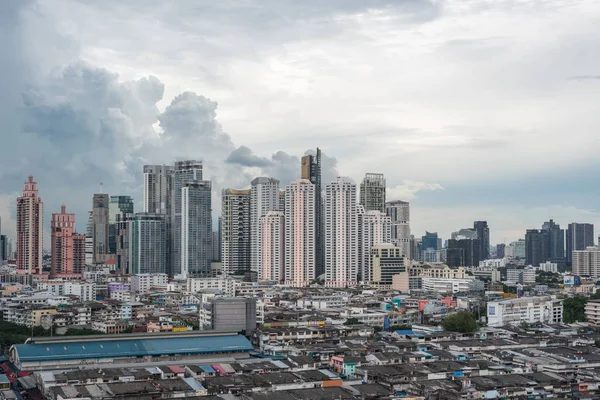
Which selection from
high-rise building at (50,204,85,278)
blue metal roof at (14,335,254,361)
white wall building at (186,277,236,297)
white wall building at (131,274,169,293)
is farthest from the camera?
high-rise building at (50,204,85,278)

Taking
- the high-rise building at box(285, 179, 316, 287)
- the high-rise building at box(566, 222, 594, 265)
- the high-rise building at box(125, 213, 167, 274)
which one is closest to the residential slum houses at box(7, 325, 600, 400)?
the high-rise building at box(285, 179, 316, 287)

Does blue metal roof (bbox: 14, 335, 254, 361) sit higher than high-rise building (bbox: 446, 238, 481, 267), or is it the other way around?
high-rise building (bbox: 446, 238, 481, 267)

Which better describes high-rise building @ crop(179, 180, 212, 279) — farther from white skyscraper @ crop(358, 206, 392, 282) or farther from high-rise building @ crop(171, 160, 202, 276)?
white skyscraper @ crop(358, 206, 392, 282)

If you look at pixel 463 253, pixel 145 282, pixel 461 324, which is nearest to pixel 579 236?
pixel 463 253

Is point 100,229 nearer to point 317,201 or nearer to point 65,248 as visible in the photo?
point 65,248

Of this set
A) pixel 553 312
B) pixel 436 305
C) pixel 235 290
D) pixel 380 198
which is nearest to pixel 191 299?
pixel 235 290

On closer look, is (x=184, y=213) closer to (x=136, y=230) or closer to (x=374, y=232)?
(x=136, y=230)
